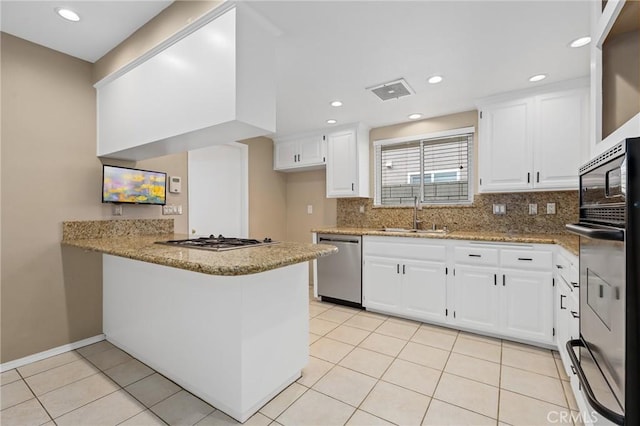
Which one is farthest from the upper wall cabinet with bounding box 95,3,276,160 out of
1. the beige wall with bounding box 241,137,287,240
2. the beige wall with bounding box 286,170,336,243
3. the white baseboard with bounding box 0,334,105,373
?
the beige wall with bounding box 286,170,336,243

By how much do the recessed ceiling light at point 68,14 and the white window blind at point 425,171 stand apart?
10.6 ft

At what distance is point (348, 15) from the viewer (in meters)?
1.71

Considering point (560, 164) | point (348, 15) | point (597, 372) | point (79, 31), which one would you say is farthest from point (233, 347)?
point (560, 164)

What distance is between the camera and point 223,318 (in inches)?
62.3

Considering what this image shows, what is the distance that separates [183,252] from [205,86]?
3.30ft

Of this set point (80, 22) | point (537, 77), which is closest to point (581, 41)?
point (537, 77)

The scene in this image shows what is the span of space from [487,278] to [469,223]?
34.1 inches

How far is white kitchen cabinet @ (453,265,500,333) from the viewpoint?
259cm

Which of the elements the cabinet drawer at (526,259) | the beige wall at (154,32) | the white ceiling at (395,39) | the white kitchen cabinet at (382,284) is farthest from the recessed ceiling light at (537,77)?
the beige wall at (154,32)

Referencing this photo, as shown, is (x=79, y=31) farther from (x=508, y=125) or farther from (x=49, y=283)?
(x=508, y=125)

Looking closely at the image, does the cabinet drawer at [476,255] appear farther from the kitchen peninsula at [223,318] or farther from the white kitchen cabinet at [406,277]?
the kitchen peninsula at [223,318]

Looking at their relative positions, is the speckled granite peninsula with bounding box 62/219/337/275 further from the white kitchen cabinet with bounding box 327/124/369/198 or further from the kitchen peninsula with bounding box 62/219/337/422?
the white kitchen cabinet with bounding box 327/124/369/198

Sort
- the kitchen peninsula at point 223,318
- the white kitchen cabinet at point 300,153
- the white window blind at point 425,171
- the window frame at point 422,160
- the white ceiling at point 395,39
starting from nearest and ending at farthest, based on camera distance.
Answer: the kitchen peninsula at point 223,318, the white ceiling at point 395,39, the window frame at point 422,160, the white window blind at point 425,171, the white kitchen cabinet at point 300,153

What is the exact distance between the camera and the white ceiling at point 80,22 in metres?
1.78
